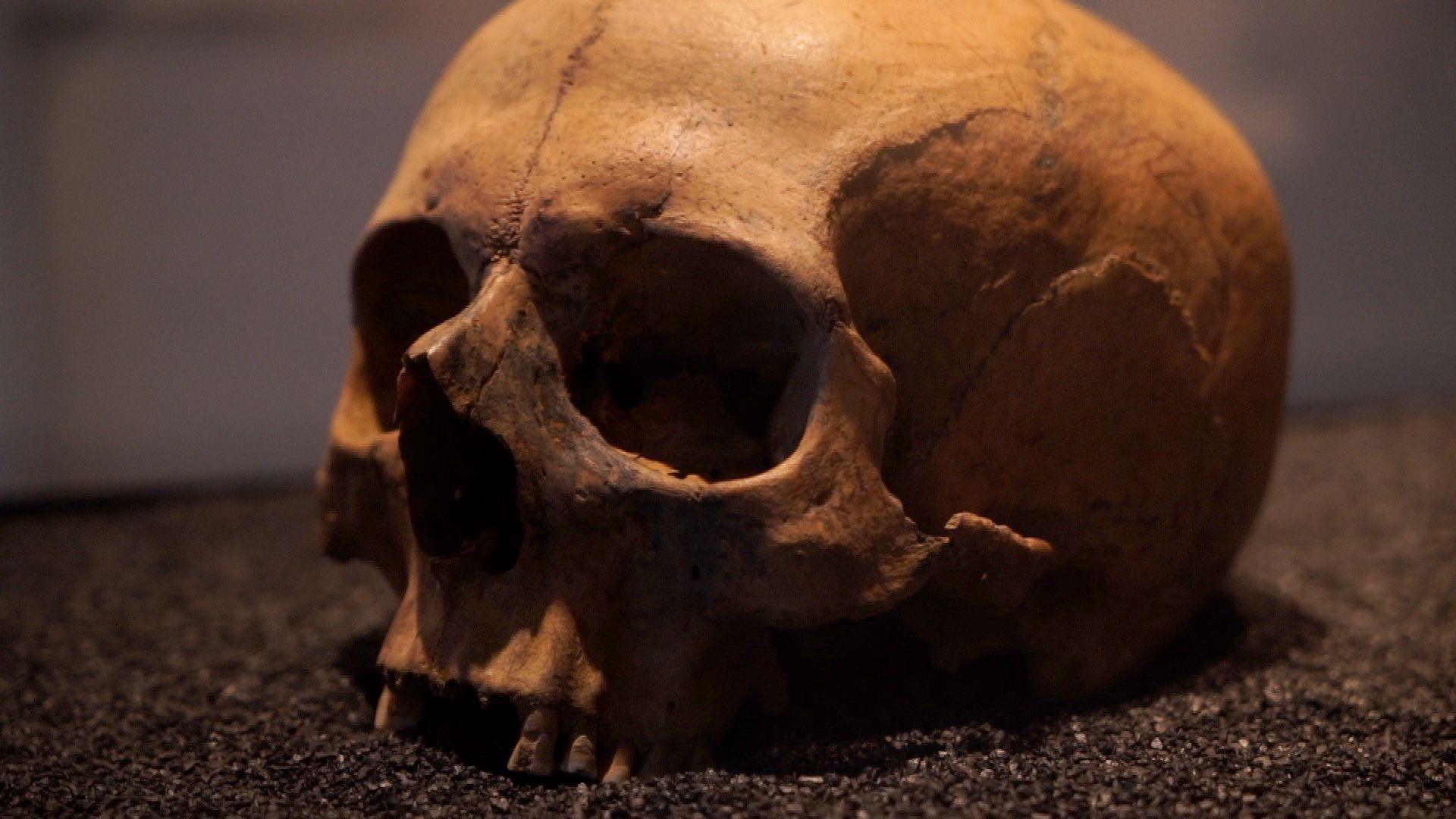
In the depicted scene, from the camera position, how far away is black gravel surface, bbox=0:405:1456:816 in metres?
1.44

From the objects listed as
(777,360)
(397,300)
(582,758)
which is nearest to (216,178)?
(397,300)

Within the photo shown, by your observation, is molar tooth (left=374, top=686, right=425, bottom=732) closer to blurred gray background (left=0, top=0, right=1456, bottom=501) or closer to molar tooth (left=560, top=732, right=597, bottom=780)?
molar tooth (left=560, top=732, right=597, bottom=780)

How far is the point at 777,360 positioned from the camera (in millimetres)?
1561

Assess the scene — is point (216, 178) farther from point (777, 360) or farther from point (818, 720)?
point (818, 720)

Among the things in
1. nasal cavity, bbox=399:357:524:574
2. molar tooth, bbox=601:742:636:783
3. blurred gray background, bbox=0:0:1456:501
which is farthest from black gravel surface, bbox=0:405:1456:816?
blurred gray background, bbox=0:0:1456:501

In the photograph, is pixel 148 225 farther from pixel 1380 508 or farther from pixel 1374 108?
pixel 1374 108

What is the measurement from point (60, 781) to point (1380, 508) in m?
2.88

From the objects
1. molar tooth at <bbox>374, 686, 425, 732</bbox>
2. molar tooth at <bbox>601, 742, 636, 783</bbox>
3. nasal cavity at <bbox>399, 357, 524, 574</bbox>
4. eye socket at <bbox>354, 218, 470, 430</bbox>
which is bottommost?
molar tooth at <bbox>374, 686, 425, 732</bbox>

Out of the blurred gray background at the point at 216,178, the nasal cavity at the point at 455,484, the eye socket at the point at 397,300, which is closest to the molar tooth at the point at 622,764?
the nasal cavity at the point at 455,484

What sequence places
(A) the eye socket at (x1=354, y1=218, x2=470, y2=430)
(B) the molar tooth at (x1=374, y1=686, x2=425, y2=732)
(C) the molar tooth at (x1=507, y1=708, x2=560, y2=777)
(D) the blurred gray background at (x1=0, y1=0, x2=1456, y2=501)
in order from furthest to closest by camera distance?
1. (D) the blurred gray background at (x1=0, y1=0, x2=1456, y2=501)
2. (A) the eye socket at (x1=354, y1=218, x2=470, y2=430)
3. (B) the molar tooth at (x1=374, y1=686, x2=425, y2=732)
4. (C) the molar tooth at (x1=507, y1=708, x2=560, y2=777)

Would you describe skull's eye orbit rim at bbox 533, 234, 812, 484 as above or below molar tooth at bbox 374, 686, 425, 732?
above

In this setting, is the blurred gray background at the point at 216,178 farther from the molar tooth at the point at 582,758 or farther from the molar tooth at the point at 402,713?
the molar tooth at the point at 582,758

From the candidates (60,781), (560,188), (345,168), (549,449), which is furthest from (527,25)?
(345,168)

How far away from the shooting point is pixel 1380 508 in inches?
124
